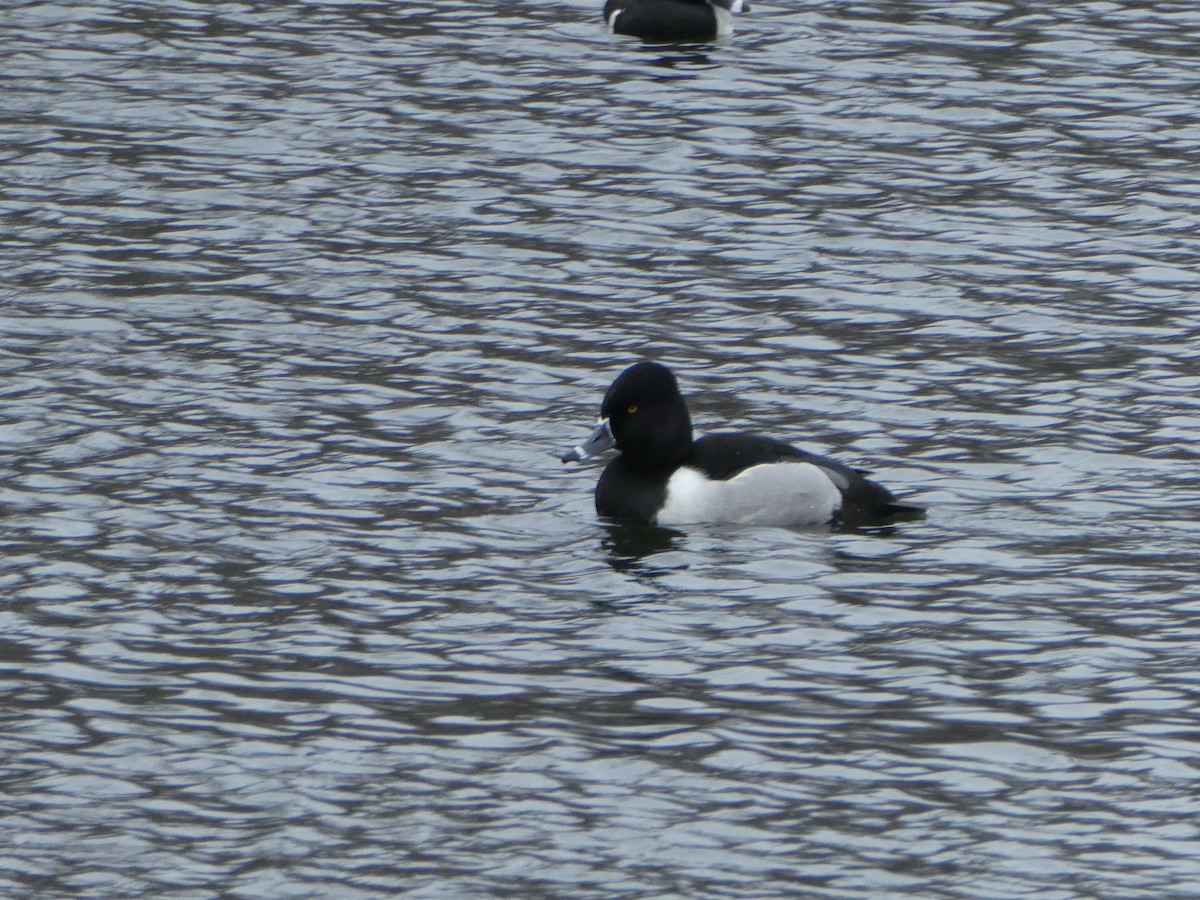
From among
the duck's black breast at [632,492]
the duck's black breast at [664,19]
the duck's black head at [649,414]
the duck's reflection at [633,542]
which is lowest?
the duck's reflection at [633,542]

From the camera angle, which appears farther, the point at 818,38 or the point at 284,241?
the point at 818,38

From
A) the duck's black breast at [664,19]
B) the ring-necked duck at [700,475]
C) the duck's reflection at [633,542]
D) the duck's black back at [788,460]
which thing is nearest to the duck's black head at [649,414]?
the ring-necked duck at [700,475]

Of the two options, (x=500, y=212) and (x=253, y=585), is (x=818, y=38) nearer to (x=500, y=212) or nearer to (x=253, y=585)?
(x=500, y=212)

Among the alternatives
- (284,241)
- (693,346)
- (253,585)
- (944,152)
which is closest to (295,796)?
(253,585)

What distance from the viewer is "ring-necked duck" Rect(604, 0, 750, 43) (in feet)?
73.4

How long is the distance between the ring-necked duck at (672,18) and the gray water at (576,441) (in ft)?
0.83

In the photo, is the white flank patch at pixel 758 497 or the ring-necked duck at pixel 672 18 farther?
the ring-necked duck at pixel 672 18

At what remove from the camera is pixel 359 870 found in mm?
8328

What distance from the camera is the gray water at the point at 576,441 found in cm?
877

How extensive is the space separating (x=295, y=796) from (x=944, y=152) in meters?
11.3

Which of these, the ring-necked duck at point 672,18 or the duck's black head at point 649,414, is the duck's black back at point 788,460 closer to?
the duck's black head at point 649,414

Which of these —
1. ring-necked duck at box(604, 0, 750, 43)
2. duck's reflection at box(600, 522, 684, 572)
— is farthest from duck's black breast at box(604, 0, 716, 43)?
duck's reflection at box(600, 522, 684, 572)

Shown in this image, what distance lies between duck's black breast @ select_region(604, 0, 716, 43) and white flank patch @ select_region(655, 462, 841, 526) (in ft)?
35.7

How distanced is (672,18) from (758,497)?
37.1 ft
